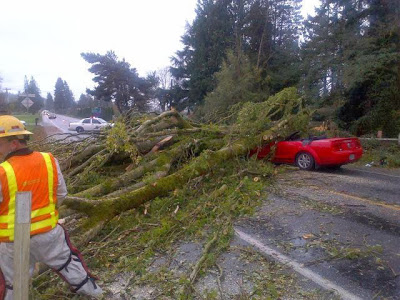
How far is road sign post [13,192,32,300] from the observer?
88.0 inches

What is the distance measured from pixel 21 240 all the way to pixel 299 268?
107 inches

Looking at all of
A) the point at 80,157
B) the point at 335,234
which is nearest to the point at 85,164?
the point at 80,157

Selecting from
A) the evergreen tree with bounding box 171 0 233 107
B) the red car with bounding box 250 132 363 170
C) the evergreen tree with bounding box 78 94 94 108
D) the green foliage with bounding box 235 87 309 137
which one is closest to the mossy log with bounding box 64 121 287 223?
the green foliage with bounding box 235 87 309 137

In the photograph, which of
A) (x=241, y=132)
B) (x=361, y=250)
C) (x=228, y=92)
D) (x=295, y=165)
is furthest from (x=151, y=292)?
(x=228, y=92)

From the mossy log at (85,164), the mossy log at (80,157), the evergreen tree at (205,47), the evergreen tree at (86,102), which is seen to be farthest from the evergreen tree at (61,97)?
the mossy log at (85,164)

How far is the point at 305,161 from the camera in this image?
9.33 meters

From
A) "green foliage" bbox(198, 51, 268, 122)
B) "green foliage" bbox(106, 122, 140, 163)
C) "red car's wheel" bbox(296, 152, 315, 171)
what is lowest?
"red car's wheel" bbox(296, 152, 315, 171)

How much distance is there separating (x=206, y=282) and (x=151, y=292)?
1.76ft

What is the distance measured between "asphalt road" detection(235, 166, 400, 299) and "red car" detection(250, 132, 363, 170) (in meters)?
1.54

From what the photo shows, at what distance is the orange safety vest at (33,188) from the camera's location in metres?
2.88

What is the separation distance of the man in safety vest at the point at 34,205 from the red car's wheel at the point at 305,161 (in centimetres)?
701

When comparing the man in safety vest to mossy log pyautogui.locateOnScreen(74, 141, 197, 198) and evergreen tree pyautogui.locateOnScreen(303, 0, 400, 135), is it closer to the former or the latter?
mossy log pyautogui.locateOnScreen(74, 141, 197, 198)

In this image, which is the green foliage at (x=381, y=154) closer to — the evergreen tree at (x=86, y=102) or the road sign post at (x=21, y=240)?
the road sign post at (x=21, y=240)

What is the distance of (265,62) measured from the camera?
93.5 feet
